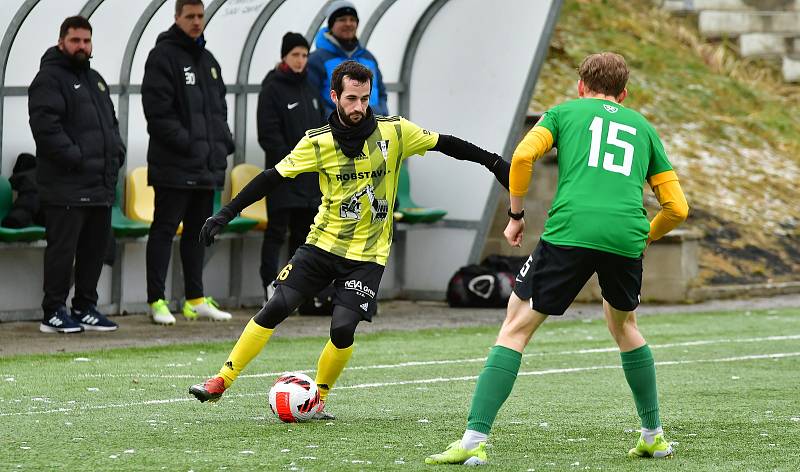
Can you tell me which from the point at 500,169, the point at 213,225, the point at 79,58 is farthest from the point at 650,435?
the point at 79,58

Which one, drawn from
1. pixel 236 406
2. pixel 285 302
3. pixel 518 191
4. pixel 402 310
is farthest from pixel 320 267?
pixel 402 310

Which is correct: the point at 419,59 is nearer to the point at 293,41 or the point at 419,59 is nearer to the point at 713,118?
the point at 293,41

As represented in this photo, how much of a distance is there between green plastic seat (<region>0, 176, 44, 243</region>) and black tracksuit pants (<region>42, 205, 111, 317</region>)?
0.28 m

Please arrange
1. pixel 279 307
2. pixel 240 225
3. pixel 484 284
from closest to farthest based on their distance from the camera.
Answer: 1. pixel 279 307
2. pixel 240 225
3. pixel 484 284

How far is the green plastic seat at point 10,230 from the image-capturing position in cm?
1248

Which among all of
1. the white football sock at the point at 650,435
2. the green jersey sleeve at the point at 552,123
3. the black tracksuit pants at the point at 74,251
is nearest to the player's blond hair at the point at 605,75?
the green jersey sleeve at the point at 552,123

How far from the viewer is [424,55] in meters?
16.4

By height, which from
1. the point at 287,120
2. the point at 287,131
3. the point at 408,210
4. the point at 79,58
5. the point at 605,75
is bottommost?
the point at 408,210

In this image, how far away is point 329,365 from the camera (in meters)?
8.17

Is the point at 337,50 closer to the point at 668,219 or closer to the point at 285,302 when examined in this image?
the point at 285,302

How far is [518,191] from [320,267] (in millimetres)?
1790

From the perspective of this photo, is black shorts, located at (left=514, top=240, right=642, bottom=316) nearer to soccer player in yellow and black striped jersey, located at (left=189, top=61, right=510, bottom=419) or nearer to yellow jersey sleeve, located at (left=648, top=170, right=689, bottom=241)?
yellow jersey sleeve, located at (left=648, top=170, right=689, bottom=241)

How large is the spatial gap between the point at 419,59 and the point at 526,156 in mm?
10048

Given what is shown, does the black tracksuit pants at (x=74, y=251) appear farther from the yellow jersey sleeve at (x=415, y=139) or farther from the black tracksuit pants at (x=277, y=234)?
the yellow jersey sleeve at (x=415, y=139)
